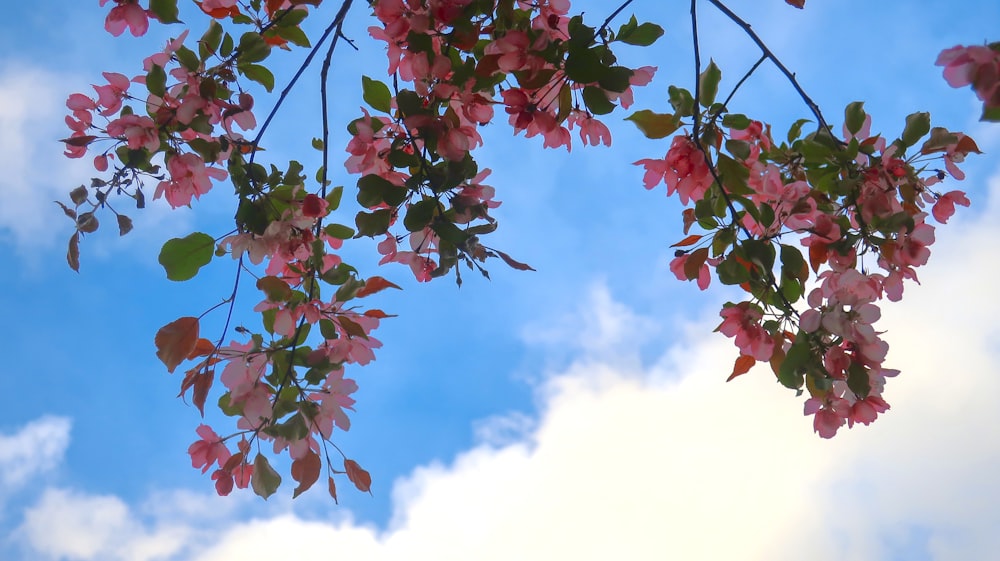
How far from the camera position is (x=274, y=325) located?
4.59 ft

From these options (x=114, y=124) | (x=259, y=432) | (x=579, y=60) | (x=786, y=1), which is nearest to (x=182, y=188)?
(x=114, y=124)

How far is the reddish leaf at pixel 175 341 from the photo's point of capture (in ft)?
4.48

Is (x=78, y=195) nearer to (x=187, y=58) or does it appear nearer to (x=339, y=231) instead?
(x=187, y=58)

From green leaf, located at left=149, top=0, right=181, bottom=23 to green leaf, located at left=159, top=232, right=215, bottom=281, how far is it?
0.39m

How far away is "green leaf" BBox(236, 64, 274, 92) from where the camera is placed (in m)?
1.57

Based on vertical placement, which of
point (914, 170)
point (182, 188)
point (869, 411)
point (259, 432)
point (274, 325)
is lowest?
point (869, 411)

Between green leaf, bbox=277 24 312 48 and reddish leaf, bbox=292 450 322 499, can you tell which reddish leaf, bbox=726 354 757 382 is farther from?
green leaf, bbox=277 24 312 48

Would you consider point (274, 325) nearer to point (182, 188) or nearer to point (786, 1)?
point (182, 188)

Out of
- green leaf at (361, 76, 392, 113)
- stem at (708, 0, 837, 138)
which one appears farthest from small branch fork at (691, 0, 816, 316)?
green leaf at (361, 76, 392, 113)

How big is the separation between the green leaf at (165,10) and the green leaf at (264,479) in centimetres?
79

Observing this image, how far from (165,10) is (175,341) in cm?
59

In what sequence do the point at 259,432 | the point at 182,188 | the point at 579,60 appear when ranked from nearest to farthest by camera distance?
the point at 579,60, the point at 259,432, the point at 182,188

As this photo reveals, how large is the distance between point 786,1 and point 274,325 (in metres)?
Result: 1.10

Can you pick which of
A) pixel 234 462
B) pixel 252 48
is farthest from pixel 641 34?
pixel 234 462
